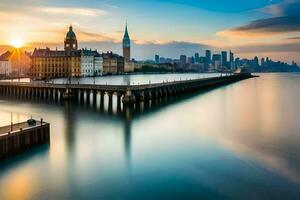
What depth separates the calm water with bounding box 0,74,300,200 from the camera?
19.7 meters

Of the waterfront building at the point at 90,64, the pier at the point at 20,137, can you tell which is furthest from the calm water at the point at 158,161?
the waterfront building at the point at 90,64

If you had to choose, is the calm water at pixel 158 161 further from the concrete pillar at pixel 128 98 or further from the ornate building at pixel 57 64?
the ornate building at pixel 57 64

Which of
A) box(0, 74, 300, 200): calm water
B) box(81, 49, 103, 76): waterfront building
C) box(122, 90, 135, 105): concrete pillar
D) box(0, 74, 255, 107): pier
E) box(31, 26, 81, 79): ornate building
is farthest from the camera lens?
box(81, 49, 103, 76): waterfront building

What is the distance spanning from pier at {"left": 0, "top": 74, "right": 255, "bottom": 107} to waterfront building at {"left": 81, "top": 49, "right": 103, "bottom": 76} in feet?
299

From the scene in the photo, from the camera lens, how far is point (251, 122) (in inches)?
1757

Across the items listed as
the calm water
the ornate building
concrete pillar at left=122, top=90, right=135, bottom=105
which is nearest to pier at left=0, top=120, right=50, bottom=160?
the calm water

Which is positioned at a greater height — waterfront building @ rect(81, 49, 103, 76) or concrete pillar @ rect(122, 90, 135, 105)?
waterfront building @ rect(81, 49, 103, 76)

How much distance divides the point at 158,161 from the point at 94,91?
140 ft

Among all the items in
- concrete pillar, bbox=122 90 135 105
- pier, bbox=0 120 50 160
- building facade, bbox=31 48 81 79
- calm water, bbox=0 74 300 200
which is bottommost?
calm water, bbox=0 74 300 200

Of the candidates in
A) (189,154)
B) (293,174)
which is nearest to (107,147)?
(189,154)

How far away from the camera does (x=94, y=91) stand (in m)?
66.5

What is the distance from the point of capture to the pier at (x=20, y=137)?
24.5m

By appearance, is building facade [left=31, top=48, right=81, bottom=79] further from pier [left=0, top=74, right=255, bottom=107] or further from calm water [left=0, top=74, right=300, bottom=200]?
calm water [left=0, top=74, right=300, bottom=200]

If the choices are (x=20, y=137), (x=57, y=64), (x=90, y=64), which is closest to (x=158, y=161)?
(x=20, y=137)
